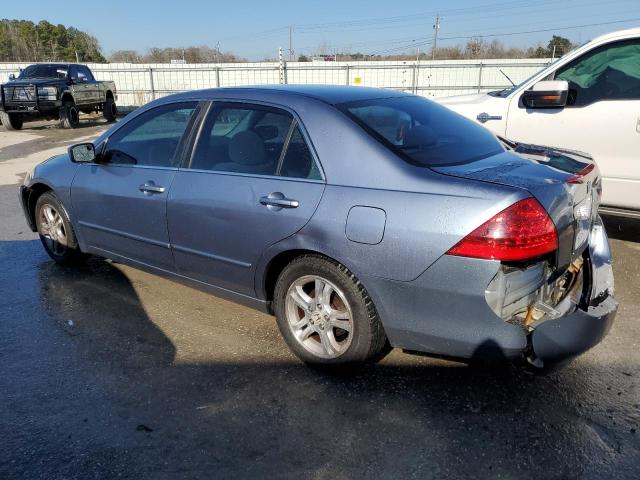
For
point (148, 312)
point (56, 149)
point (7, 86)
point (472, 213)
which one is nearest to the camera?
point (472, 213)

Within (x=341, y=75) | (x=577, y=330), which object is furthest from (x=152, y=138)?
(x=341, y=75)

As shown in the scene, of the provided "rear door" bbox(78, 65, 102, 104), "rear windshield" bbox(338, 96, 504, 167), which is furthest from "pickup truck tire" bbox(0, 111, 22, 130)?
"rear windshield" bbox(338, 96, 504, 167)

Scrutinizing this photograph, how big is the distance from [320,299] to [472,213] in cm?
98

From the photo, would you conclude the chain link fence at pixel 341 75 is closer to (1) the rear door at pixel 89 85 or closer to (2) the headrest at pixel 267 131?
(1) the rear door at pixel 89 85

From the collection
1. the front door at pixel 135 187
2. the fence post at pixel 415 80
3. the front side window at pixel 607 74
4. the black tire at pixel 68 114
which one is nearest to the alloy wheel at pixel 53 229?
the front door at pixel 135 187

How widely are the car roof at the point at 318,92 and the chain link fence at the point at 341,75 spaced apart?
14.0 metres

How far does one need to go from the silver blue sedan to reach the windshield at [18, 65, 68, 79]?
14.8 m

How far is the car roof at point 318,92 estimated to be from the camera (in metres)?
3.17

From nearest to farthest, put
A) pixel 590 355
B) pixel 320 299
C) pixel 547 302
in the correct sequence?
pixel 547 302, pixel 320 299, pixel 590 355

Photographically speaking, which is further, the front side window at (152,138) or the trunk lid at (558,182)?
the front side window at (152,138)

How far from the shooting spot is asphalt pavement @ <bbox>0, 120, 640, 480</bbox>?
2.33 metres

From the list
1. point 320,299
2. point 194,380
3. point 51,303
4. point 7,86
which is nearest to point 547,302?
point 320,299

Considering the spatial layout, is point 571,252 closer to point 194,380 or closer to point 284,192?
point 284,192

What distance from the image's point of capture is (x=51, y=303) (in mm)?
4039
